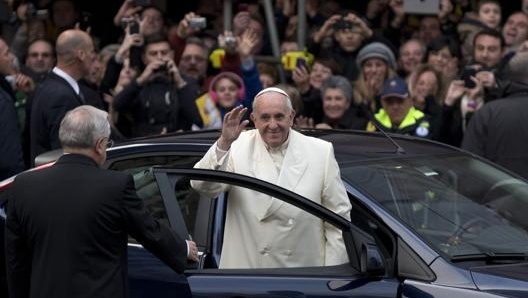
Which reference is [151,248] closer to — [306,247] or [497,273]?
[306,247]

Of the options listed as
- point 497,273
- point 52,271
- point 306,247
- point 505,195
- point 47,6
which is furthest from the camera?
point 47,6

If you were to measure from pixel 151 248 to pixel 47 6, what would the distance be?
920cm

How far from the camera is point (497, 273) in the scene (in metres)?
5.38

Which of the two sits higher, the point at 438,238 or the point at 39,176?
the point at 39,176

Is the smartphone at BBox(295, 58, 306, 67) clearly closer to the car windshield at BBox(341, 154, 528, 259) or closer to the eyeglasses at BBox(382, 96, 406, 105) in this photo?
the eyeglasses at BBox(382, 96, 406, 105)

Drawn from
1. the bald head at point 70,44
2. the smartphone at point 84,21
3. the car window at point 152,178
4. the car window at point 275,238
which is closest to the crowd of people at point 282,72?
the bald head at point 70,44

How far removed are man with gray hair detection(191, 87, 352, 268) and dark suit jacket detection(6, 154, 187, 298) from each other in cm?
75

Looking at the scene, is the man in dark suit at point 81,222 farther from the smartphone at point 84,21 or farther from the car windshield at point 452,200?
the smartphone at point 84,21

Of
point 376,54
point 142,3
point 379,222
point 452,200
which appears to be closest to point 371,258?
point 379,222

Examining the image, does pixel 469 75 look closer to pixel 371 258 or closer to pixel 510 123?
pixel 510 123

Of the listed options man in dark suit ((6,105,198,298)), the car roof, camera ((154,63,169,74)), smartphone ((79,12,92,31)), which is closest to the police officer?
camera ((154,63,169,74))

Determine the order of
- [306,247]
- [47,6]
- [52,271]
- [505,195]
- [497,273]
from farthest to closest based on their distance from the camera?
[47,6]
[505,195]
[306,247]
[497,273]
[52,271]

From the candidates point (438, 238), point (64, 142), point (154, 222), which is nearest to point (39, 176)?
point (64, 142)

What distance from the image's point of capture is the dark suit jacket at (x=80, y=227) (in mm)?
4949
